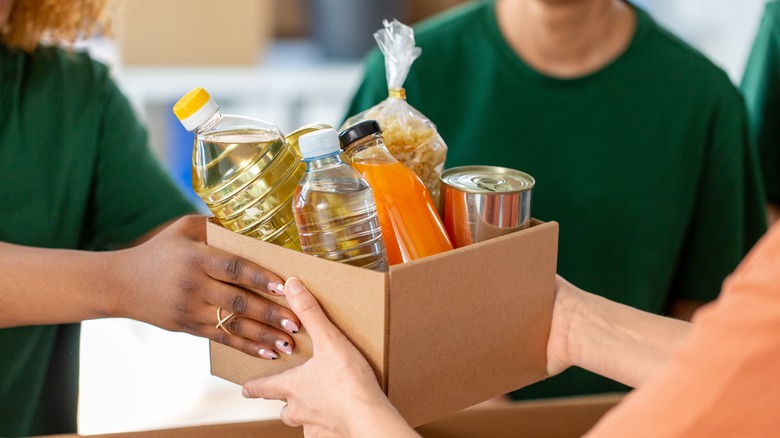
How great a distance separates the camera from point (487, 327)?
0.87 meters

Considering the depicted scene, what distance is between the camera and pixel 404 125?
0.92 metres

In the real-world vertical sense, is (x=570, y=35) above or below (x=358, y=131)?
above

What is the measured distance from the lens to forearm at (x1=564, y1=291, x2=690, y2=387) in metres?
0.94

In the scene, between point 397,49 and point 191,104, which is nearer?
point 191,104

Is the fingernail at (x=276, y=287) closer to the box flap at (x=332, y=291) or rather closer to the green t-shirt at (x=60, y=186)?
the box flap at (x=332, y=291)

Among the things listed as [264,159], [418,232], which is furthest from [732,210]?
[264,159]

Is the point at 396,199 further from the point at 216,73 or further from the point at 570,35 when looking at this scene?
the point at 216,73

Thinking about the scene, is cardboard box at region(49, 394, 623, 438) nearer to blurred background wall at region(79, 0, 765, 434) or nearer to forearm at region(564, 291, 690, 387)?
forearm at region(564, 291, 690, 387)

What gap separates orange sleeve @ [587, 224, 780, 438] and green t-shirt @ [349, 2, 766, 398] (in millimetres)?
887

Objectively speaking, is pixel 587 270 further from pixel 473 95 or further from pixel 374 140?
pixel 374 140

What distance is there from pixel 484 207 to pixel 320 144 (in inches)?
7.4

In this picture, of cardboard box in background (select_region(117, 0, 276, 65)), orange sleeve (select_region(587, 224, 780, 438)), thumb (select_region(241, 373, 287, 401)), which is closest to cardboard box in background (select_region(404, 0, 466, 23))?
cardboard box in background (select_region(117, 0, 276, 65))

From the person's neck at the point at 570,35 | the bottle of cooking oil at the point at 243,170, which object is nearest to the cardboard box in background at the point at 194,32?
the person's neck at the point at 570,35

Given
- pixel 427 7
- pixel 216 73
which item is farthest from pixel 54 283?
pixel 427 7
